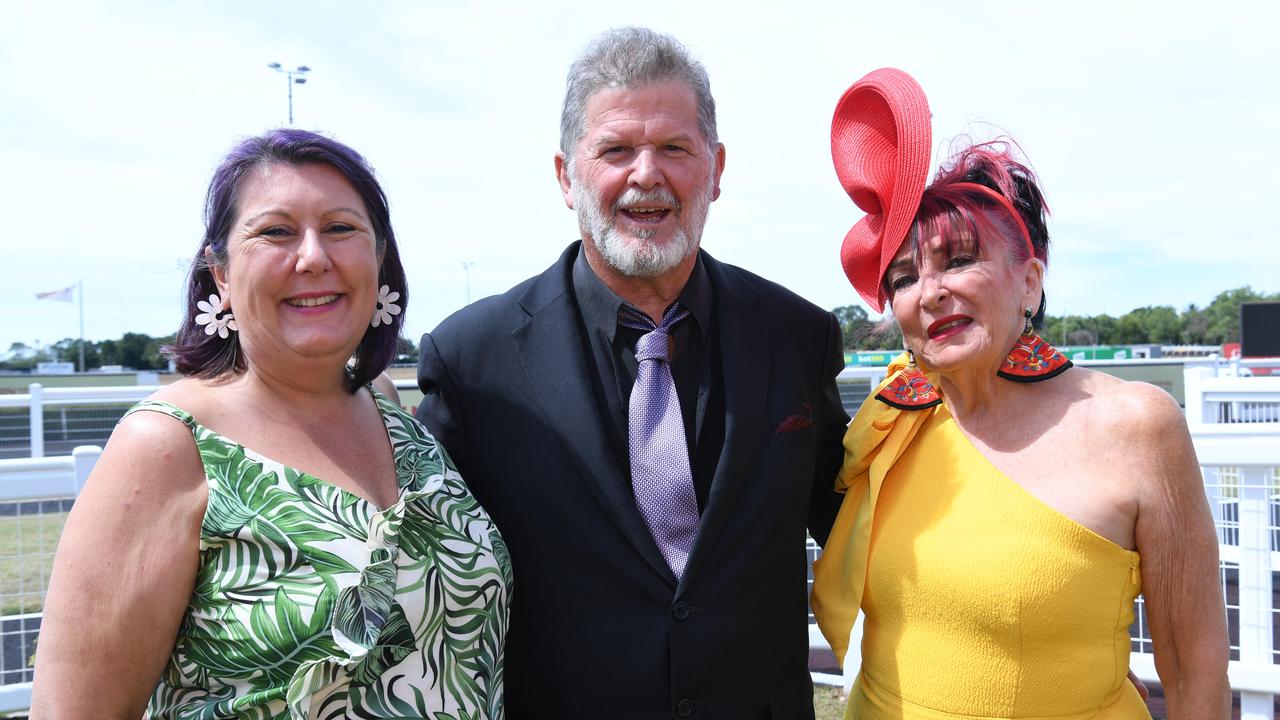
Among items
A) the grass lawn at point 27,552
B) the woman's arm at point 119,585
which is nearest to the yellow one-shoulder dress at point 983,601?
the woman's arm at point 119,585

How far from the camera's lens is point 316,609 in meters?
1.71

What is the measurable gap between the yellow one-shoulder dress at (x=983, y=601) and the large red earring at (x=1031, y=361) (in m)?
0.21

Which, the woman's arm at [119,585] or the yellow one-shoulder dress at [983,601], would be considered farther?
the yellow one-shoulder dress at [983,601]

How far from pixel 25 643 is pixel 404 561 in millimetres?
2587

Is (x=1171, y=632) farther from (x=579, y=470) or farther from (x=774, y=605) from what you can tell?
(x=579, y=470)

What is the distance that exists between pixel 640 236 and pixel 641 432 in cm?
54

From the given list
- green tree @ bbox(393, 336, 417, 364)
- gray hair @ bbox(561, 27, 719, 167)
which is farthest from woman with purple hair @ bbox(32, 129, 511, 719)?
gray hair @ bbox(561, 27, 719, 167)

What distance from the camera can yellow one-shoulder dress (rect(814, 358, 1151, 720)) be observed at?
205 centimetres

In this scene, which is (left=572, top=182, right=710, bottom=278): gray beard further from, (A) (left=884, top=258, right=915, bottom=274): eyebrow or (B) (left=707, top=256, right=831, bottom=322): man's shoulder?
(A) (left=884, top=258, right=915, bottom=274): eyebrow

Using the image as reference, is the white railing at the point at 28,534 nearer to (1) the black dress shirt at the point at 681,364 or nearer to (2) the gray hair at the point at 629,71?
(1) the black dress shirt at the point at 681,364

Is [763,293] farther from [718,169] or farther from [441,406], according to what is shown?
[441,406]

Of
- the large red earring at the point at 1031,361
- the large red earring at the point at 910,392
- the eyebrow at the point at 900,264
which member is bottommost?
the large red earring at the point at 910,392

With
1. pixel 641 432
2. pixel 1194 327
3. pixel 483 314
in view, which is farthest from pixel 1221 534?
pixel 1194 327

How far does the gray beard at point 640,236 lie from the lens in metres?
2.43
